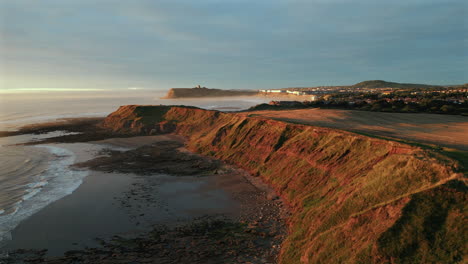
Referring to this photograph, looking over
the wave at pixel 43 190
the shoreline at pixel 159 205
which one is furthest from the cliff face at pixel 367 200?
the wave at pixel 43 190

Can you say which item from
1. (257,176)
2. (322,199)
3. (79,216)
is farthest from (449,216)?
(79,216)

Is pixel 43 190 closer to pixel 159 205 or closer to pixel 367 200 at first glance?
pixel 159 205

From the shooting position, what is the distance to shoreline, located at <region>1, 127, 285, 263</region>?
1894 centimetres

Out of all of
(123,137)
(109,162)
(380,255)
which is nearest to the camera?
(380,255)

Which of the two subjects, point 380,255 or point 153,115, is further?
point 153,115

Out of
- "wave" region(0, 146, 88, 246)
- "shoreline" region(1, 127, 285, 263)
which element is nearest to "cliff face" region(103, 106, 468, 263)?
"shoreline" region(1, 127, 285, 263)

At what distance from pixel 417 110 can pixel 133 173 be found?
64582 millimetres

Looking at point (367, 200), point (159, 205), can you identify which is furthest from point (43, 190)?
point (367, 200)

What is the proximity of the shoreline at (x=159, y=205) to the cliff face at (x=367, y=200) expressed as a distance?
2465mm

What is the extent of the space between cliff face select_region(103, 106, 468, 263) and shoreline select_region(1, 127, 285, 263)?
247 cm

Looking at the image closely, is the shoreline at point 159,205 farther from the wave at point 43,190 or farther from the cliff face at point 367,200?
the cliff face at point 367,200

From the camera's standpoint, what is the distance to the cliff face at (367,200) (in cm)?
1294

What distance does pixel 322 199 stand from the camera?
20.6m

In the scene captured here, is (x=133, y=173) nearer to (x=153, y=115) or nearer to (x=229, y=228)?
(x=229, y=228)
